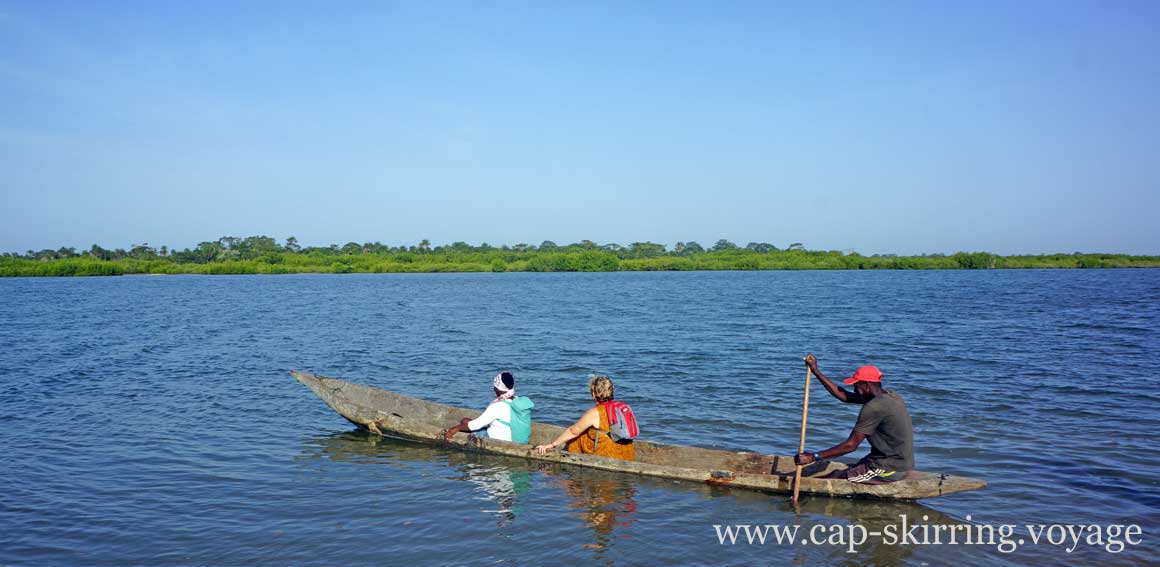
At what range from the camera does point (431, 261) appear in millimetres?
139375

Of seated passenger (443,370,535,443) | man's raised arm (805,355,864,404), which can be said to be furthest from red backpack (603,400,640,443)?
man's raised arm (805,355,864,404)

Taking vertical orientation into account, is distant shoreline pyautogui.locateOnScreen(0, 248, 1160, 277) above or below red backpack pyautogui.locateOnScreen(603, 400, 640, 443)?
above

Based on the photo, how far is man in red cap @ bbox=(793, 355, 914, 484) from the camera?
8828 mm

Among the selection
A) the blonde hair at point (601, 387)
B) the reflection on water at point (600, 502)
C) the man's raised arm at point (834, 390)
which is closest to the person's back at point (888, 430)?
the man's raised arm at point (834, 390)

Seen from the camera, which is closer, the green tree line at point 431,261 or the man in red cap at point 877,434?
the man in red cap at point 877,434

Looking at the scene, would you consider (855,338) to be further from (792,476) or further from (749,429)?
(792,476)

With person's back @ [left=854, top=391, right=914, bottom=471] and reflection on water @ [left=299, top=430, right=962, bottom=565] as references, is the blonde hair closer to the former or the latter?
reflection on water @ [left=299, top=430, right=962, bottom=565]

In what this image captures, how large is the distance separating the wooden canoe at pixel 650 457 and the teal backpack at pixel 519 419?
290mm

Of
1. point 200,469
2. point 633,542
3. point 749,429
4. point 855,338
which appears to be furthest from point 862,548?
point 855,338

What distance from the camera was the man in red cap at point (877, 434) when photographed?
8.83 meters

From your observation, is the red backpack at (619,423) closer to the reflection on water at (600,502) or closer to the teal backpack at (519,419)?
the reflection on water at (600,502)

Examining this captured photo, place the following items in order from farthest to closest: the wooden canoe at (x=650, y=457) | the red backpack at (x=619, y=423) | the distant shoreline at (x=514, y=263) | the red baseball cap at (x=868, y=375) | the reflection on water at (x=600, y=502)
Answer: the distant shoreline at (x=514, y=263), the red backpack at (x=619, y=423), the wooden canoe at (x=650, y=457), the red baseball cap at (x=868, y=375), the reflection on water at (x=600, y=502)

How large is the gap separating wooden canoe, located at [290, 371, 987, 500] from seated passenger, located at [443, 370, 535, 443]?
0.20m

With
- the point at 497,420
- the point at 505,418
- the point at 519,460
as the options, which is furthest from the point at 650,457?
the point at 497,420
